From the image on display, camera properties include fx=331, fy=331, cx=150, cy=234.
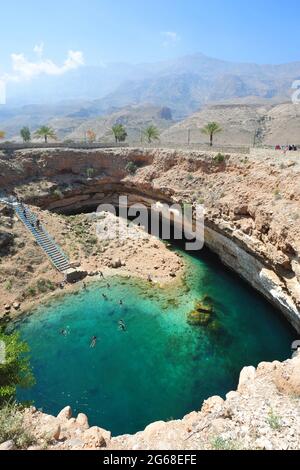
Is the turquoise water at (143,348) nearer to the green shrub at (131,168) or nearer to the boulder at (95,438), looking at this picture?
the boulder at (95,438)

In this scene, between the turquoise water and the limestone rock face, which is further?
the turquoise water

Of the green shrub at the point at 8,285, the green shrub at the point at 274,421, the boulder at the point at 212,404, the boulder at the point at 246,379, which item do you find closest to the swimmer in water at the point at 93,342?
the green shrub at the point at 8,285

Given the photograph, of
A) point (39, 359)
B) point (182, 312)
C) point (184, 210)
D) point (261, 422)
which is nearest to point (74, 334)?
point (39, 359)

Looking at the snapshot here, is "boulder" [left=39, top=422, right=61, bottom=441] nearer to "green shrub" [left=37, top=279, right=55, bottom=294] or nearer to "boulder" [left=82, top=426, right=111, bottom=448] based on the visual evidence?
"boulder" [left=82, top=426, right=111, bottom=448]

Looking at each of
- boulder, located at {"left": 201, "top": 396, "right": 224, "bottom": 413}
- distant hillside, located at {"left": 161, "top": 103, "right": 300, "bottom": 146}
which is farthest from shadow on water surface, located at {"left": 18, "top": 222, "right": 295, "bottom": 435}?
distant hillside, located at {"left": 161, "top": 103, "right": 300, "bottom": 146}

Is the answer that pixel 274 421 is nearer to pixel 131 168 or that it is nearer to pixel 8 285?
pixel 8 285

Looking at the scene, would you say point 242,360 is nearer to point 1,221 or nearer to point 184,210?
point 184,210
